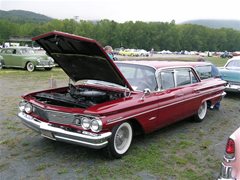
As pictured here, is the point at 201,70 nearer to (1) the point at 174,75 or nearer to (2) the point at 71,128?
(1) the point at 174,75

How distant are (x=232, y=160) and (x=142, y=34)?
113007 millimetres

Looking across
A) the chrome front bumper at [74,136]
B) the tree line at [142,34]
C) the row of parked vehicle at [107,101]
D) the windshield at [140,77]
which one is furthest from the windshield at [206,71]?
→ the tree line at [142,34]

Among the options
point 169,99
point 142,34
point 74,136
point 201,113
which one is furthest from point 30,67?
point 142,34

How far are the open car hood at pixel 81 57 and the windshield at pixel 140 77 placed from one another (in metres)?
0.36

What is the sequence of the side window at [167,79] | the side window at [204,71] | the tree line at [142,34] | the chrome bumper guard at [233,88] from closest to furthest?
the side window at [167,79]
the side window at [204,71]
the chrome bumper guard at [233,88]
the tree line at [142,34]

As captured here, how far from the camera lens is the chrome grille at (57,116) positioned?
4.07m

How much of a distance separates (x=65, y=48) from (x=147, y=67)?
155cm

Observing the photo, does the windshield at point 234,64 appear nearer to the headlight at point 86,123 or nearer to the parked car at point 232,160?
the headlight at point 86,123

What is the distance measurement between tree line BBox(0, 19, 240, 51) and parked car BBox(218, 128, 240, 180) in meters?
101

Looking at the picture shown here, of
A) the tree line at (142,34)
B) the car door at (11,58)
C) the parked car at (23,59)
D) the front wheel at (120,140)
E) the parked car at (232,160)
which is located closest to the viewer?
the parked car at (232,160)

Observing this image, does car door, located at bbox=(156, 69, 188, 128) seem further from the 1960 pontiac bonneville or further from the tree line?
the tree line

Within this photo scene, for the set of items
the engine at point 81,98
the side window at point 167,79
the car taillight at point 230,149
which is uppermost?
the side window at point 167,79

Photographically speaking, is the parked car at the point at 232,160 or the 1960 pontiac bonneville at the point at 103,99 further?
the 1960 pontiac bonneville at the point at 103,99

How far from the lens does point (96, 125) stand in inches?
153
